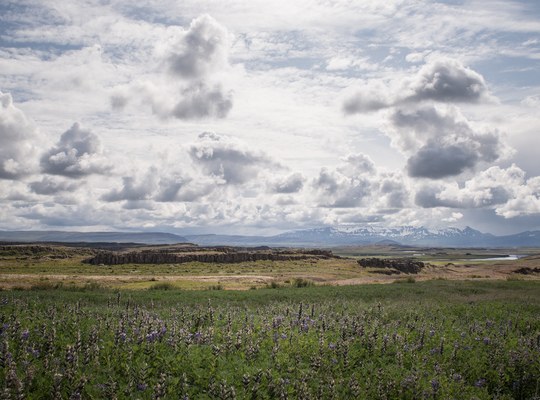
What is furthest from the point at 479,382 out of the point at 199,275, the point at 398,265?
the point at 398,265

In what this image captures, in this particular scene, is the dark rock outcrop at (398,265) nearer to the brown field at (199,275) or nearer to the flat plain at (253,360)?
the brown field at (199,275)

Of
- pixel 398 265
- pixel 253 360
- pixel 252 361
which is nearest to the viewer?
pixel 252 361

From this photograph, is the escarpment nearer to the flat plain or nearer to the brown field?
the brown field

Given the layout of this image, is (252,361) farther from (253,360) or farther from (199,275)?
(199,275)

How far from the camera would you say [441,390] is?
11.0 meters

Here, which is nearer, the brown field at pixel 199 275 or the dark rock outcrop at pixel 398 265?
the brown field at pixel 199 275

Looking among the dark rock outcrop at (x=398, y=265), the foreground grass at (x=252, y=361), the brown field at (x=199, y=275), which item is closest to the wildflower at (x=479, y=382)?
the foreground grass at (x=252, y=361)

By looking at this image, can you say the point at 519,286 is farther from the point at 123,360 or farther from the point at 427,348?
the point at 123,360

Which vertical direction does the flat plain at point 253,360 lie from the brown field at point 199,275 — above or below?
above

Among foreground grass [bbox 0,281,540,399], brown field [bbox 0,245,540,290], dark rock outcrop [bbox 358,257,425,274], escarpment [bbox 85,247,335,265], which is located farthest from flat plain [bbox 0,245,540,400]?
escarpment [bbox 85,247,335,265]

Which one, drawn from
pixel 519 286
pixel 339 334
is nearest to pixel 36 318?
pixel 339 334

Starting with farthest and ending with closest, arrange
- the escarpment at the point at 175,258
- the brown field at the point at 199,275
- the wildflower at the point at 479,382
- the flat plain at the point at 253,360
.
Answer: the escarpment at the point at 175,258, the brown field at the point at 199,275, the wildflower at the point at 479,382, the flat plain at the point at 253,360

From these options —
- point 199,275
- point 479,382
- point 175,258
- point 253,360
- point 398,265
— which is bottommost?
point 175,258

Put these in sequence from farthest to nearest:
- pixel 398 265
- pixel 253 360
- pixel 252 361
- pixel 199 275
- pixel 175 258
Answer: pixel 175 258, pixel 398 265, pixel 199 275, pixel 253 360, pixel 252 361
